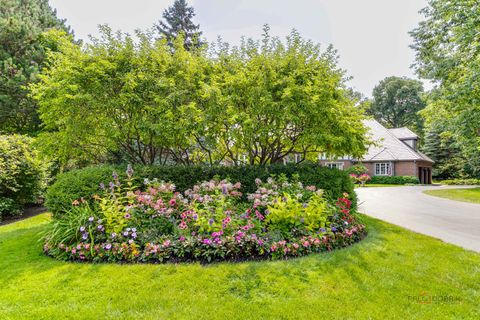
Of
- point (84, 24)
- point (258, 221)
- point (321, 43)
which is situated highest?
point (84, 24)

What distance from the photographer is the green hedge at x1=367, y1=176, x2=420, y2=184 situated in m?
24.5

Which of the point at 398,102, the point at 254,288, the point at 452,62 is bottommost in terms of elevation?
the point at 254,288

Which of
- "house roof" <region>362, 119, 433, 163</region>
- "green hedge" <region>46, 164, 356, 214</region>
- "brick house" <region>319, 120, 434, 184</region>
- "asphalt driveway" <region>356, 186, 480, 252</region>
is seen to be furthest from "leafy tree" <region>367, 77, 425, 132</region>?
"green hedge" <region>46, 164, 356, 214</region>

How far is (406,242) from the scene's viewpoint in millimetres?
5285

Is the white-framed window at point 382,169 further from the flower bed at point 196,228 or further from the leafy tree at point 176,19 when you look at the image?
the flower bed at point 196,228

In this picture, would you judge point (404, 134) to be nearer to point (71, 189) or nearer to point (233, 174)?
point (233, 174)

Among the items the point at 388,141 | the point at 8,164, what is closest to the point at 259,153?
the point at 8,164

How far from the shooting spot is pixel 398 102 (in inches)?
1763

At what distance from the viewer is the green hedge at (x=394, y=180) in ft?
80.5

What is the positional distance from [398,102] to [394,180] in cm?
2622

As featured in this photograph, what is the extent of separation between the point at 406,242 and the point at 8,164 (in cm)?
1147

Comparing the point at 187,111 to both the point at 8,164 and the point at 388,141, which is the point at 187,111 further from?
the point at 388,141

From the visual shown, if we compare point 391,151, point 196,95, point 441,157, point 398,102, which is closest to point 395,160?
point 391,151

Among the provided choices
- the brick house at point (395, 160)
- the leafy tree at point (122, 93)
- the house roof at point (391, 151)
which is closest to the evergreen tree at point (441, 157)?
the brick house at point (395, 160)
